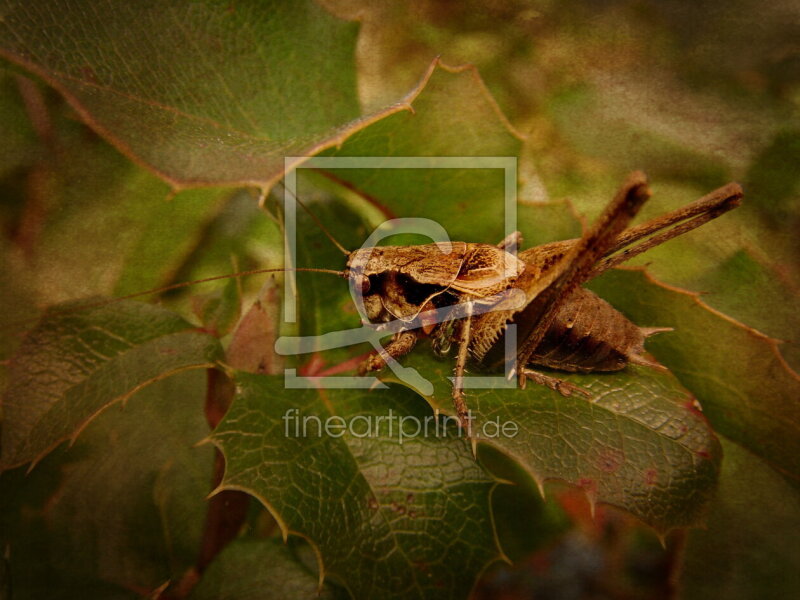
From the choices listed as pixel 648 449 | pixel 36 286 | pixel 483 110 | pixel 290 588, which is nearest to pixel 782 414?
pixel 648 449

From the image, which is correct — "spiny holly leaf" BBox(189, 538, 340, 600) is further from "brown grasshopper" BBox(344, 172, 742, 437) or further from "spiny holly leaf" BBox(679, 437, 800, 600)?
"spiny holly leaf" BBox(679, 437, 800, 600)

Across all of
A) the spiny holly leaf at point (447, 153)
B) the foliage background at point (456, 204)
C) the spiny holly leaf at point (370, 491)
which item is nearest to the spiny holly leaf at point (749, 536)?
the foliage background at point (456, 204)

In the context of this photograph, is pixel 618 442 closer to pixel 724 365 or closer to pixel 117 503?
pixel 724 365

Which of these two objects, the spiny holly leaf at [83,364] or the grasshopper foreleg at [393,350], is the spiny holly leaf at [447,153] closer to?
the grasshopper foreleg at [393,350]

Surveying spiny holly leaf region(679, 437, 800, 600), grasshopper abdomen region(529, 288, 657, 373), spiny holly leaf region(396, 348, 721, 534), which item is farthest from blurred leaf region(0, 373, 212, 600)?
spiny holly leaf region(679, 437, 800, 600)

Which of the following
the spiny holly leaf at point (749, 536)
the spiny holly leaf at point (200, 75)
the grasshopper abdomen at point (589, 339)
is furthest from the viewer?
the spiny holly leaf at point (749, 536)

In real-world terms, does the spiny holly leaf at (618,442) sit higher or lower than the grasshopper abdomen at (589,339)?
lower

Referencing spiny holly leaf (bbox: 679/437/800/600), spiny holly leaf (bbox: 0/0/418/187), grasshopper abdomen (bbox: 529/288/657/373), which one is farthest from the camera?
spiny holly leaf (bbox: 679/437/800/600)

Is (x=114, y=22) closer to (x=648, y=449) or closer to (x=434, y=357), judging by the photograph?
(x=434, y=357)
